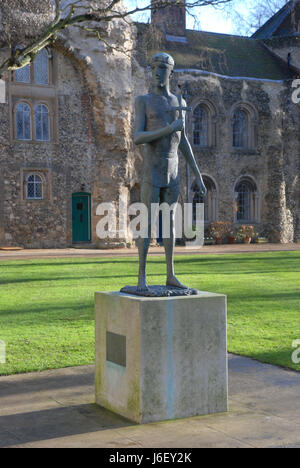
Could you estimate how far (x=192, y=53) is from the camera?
34281 mm

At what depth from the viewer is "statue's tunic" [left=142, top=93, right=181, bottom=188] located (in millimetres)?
5707

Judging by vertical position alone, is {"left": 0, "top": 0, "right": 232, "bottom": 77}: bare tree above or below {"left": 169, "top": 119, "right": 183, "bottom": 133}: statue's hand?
above

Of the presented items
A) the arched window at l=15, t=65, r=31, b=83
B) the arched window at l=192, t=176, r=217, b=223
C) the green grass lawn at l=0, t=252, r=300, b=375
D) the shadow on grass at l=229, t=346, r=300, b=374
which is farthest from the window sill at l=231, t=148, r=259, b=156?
the shadow on grass at l=229, t=346, r=300, b=374

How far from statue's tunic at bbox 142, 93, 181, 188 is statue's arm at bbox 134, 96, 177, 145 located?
37mm

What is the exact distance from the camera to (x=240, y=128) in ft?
114

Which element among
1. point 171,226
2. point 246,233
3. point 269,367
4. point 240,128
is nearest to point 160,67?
point 171,226

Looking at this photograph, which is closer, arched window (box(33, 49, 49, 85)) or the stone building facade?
the stone building facade

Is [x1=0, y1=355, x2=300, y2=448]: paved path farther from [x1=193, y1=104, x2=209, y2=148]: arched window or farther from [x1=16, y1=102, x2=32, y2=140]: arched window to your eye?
[x1=193, y1=104, x2=209, y2=148]: arched window

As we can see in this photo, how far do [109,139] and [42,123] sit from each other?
10.00 feet

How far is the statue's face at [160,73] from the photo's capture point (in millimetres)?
5723

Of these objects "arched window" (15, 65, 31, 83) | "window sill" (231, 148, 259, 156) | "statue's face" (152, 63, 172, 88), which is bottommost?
"statue's face" (152, 63, 172, 88)

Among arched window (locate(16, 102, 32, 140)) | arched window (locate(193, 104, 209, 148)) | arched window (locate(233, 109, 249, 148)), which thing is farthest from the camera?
arched window (locate(233, 109, 249, 148))

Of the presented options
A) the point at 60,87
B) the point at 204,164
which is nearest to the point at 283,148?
the point at 204,164
